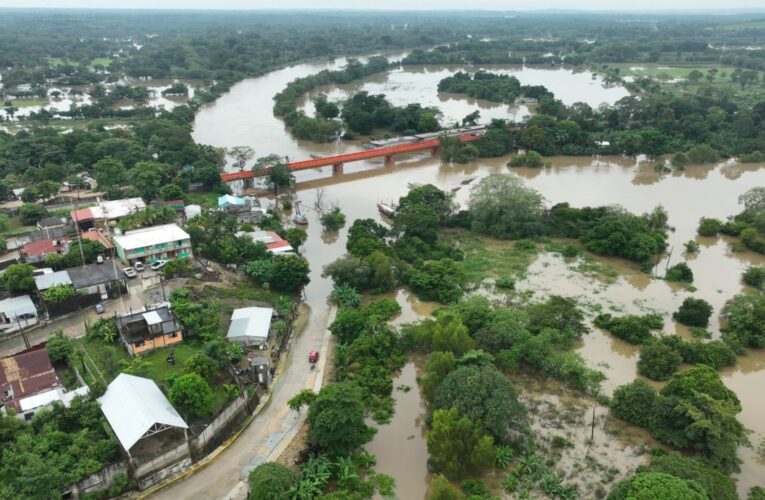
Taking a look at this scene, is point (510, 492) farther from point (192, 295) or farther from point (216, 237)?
point (216, 237)

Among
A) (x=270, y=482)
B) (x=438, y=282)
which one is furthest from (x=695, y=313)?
(x=270, y=482)

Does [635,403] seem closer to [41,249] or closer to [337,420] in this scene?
[337,420]

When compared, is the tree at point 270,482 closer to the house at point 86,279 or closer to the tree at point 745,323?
the house at point 86,279

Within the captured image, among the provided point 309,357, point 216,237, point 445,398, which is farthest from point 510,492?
point 216,237

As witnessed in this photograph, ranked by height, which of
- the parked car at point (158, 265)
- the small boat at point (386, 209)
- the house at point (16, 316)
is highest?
the house at point (16, 316)

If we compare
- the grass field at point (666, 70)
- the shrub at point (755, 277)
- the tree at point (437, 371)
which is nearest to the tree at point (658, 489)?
the tree at point (437, 371)

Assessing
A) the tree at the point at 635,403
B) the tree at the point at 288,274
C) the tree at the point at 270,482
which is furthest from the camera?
the tree at the point at 288,274

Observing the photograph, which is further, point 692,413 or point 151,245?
point 151,245
